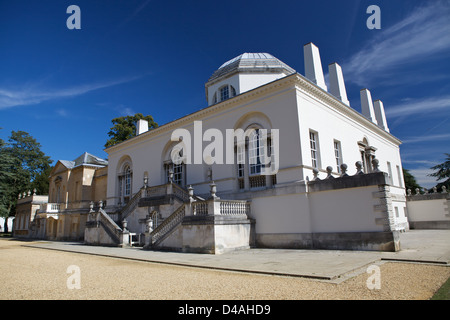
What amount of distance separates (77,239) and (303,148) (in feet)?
83.2

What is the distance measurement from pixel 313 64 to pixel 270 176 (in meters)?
7.72

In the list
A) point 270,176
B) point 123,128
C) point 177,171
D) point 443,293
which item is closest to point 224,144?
point 270,176

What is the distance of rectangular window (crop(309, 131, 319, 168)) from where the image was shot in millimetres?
16359

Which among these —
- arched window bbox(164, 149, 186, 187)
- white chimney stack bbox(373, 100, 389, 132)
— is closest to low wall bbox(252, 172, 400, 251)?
arched window bbox(164, 149, 186, 187)

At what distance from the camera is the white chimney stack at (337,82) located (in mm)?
21172

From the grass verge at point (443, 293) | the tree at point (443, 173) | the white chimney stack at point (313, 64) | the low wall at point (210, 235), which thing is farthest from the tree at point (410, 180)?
the grass verge at point (443, 293)

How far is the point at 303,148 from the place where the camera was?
1509 cm

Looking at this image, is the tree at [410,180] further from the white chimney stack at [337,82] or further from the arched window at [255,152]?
the arched window at [255,152]

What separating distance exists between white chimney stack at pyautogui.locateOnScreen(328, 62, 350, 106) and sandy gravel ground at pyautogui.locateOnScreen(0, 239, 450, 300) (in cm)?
1509

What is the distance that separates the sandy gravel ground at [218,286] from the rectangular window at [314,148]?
26.9 feet

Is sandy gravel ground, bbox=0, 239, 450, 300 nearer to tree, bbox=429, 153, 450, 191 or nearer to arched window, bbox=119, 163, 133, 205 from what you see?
arched window, bbox=119, 163, 133, 205
